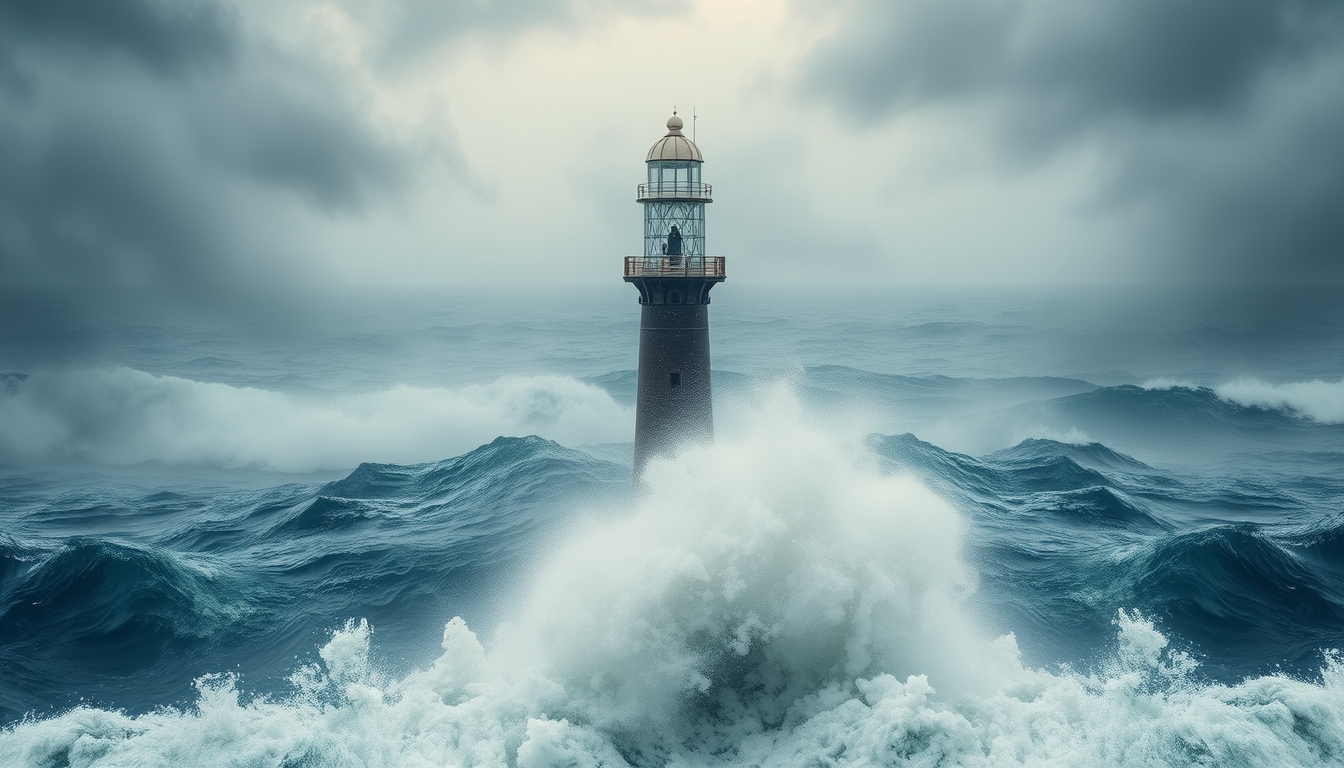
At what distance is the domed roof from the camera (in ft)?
51.1

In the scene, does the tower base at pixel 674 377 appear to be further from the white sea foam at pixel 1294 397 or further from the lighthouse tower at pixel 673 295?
the white sea foam at pixel 1294 397

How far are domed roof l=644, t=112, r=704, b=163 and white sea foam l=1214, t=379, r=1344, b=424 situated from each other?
123 ft

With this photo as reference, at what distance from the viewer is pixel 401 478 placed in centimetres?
2723

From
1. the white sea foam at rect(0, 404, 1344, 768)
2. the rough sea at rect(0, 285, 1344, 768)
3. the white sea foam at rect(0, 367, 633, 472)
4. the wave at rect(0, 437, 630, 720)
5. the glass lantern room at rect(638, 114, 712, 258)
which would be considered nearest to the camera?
the white sea foam at rect(0, 404, 1344, 768)

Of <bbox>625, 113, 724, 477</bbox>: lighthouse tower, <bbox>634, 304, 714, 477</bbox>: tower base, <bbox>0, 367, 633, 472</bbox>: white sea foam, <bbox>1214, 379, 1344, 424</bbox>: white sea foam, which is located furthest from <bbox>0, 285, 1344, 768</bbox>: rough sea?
<bbox>1214, 379, 1344, 424</bbox>: white sea foam

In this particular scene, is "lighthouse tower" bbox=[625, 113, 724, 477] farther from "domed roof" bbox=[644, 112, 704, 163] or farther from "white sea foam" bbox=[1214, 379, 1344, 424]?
"white sea foam" bbox=[1214, 379, 1344, 424]

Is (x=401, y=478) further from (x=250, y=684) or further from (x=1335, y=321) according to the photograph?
(x=1335, y=321)

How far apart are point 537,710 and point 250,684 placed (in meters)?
5.18

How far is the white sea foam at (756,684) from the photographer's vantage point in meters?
10.6

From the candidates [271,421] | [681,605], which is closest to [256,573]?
[681,605]

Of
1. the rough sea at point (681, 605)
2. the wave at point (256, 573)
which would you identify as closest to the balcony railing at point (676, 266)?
the rough sea at point (681, 605)

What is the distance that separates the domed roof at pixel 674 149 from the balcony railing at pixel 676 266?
1.65 metres

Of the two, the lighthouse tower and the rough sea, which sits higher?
the lighthouse tower

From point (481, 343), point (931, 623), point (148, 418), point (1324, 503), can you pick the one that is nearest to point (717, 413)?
point (1324, 503)
